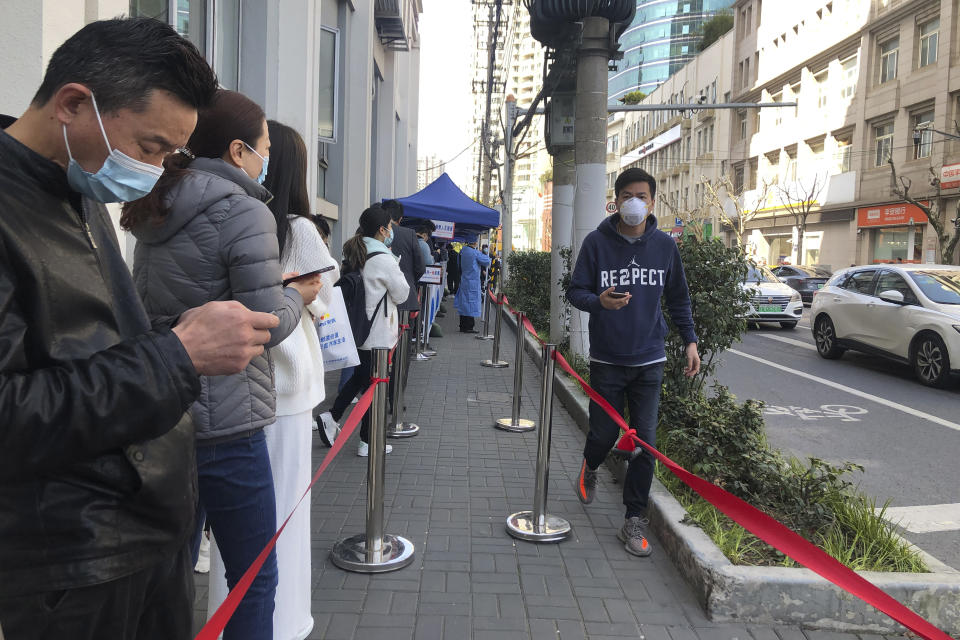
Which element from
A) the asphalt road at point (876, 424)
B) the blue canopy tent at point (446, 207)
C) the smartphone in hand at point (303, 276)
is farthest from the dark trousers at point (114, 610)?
the blue canopy tent at point (446, 207)

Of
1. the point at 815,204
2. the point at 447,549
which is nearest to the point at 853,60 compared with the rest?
the point at 815,204

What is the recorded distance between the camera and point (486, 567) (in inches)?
154

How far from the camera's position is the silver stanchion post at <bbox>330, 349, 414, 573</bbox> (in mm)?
3789

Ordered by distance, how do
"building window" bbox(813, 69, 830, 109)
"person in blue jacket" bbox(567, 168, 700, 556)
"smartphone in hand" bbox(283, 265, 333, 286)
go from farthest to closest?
"building window" bbox(813, 69, 830, 109)
"person in blue jacket" bbox(567, 168, 700, 556)
"smartphone in hand" bbox(283, 265, 333, 286)

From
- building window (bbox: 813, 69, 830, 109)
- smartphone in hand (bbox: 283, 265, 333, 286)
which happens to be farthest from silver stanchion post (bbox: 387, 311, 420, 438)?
building window (bbox: 813, 69, 830, 109)

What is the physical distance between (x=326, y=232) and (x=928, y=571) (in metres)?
5.12

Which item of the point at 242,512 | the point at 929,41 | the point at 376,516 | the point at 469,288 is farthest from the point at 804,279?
the point at 242,512

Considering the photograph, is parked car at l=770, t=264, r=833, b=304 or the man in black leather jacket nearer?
the man in black leather jacket

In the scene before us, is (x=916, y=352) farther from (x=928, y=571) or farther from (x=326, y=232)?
(x=326, y=232)

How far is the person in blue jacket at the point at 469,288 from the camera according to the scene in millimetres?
15409

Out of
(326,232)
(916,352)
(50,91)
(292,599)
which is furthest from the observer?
(916,352)

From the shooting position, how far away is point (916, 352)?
10375 mm

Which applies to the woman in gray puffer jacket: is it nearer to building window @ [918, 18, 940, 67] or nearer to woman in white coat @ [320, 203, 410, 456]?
woman in white coat @ [320, 203, 410, 456]

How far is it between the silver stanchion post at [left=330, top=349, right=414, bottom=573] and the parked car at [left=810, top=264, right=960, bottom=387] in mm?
8912
